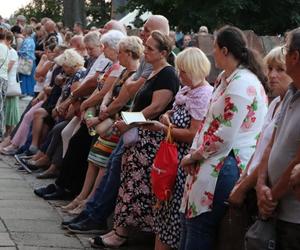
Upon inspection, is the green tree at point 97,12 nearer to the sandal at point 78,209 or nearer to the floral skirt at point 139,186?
the sandal at point 78,209

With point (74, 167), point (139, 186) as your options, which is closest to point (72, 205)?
point (74, 167)

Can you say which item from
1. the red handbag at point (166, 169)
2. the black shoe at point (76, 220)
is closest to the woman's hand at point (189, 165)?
the red handbag at point (166, 169)

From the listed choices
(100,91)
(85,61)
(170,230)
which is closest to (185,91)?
(170,230)

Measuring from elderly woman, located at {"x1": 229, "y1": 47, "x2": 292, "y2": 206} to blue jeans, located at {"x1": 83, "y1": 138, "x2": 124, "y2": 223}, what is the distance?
265cm

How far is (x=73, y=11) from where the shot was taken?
27.0m

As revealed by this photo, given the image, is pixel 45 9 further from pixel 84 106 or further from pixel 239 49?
pixel 239 49

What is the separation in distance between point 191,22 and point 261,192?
1376 cm

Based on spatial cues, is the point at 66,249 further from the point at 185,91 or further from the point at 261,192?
the point at 261,192

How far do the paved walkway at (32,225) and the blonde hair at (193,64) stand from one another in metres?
1.80

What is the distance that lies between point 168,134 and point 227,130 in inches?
36.0

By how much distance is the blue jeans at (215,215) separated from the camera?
15.3ft

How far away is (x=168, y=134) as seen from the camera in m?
5.45

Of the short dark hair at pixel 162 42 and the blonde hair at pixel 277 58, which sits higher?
the blonde hair at pixel 277 58

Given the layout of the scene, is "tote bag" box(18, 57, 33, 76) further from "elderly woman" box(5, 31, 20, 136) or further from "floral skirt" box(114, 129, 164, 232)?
"floral skirt" box(114, 129, 164, 232)
